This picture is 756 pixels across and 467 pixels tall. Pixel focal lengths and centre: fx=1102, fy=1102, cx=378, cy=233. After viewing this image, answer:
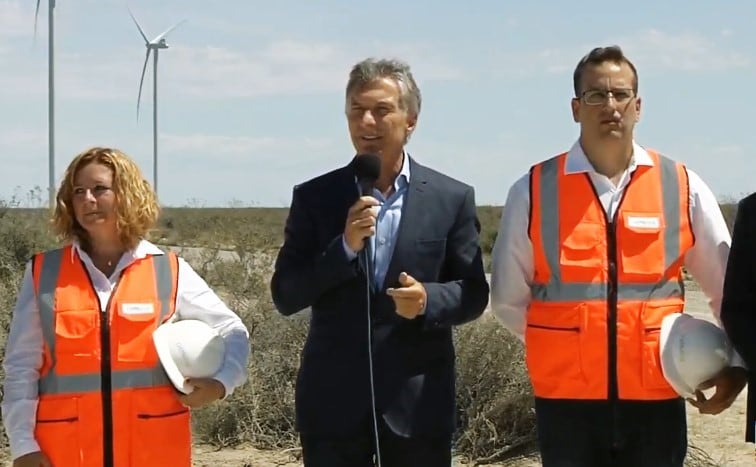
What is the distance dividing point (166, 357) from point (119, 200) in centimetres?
62

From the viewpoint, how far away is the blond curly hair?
4.16 m

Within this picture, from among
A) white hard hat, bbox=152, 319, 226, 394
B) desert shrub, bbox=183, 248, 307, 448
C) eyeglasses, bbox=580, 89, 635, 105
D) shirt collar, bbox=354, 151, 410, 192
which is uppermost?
eyeglasses, bbox=580, 89, 635, 105

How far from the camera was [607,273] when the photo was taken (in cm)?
419

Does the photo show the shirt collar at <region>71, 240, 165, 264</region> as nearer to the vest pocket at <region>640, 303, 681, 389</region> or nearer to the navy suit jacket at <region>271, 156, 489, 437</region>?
the navy suit jacket at <region>271, 156, 489, 437</region>

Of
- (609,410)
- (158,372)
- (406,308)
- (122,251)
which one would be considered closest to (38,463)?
(158,372)

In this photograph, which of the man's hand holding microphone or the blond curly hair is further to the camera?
the blond curly hair

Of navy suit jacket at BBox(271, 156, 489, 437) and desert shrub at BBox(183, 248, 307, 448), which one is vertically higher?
navy suit jacket at BBox(271, 156, 489, 437)

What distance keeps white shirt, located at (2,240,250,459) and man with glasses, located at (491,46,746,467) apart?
1.10m

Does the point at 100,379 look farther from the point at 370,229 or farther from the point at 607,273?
the point at 607,273

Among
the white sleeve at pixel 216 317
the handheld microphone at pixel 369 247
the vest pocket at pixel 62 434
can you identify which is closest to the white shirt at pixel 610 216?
the handheld microphone at pixel 369 247

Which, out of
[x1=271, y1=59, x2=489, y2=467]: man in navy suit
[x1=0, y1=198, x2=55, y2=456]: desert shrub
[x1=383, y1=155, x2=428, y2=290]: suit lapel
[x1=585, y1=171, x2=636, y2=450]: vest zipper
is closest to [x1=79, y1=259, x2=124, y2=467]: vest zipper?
[x1=271, y1=59, x2=489, y2=467]: man in navy suit

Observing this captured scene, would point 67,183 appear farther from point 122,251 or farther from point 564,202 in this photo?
point 564,202

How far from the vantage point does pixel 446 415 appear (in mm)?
4184

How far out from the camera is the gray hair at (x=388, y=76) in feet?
13.6
